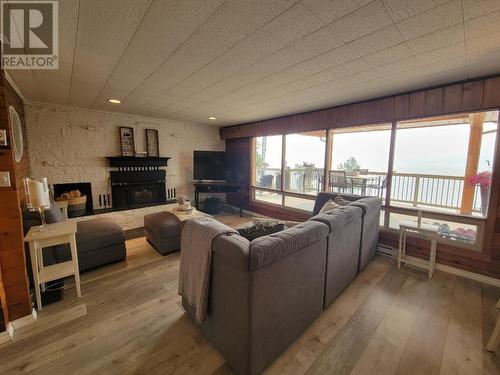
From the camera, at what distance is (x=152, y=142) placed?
499cm

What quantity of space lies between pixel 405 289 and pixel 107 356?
2868mm

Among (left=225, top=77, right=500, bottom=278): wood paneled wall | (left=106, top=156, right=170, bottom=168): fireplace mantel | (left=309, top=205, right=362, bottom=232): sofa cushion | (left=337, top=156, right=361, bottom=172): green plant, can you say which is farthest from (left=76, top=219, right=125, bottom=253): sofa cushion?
(left=337, top=156, right=361, bottom=172): green plant

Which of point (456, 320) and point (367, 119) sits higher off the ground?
point (367, 119)

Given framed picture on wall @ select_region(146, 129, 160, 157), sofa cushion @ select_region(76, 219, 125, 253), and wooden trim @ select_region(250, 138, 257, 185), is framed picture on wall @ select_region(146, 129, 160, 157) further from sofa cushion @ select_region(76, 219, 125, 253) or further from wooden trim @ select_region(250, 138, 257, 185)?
sofa cushion @ select_region(76, 219, 125, 253)

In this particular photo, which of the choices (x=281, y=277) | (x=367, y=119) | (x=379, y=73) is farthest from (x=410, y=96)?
(x=281, y=277)

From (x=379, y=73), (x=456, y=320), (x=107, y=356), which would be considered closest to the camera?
(x=107, y=356)

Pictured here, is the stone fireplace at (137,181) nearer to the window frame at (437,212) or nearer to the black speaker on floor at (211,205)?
the black speaker on floor at (211,205)

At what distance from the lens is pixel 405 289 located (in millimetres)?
2400

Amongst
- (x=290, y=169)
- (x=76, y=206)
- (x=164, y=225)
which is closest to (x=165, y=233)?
(x=164, y=225)

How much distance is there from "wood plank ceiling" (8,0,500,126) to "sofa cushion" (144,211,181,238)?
1846mm

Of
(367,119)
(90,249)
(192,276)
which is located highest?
(367,119)

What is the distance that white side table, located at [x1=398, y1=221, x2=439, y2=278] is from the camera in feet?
8.85

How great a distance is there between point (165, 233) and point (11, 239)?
1.57 meters

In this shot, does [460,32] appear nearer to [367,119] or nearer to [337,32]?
[337,32]
